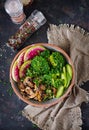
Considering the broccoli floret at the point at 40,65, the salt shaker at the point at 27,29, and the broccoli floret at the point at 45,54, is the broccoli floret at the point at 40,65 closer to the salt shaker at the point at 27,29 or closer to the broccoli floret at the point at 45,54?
the broccoli floret at the point at 45,54

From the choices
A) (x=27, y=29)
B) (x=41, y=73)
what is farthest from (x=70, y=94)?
(x=27, y=29)

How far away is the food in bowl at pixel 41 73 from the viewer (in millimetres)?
1781

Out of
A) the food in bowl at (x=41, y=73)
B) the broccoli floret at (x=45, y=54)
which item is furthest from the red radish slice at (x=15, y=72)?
the broccoli floret at (x=45, y=54)

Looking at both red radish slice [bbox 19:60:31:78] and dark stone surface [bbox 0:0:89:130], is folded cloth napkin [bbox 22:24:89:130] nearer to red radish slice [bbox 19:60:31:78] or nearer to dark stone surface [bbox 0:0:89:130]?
dark stone surface [bbox 0:0:89:130]

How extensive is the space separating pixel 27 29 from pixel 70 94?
0.30m

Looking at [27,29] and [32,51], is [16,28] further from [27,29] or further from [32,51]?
[32,51]

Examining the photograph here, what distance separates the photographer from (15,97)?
6.22 ft

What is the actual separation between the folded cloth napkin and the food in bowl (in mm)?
62

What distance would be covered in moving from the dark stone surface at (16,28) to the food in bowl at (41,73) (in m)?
0.10

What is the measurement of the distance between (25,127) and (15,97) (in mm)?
121

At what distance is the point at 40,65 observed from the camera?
1.78 m

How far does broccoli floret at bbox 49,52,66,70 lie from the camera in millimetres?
1780

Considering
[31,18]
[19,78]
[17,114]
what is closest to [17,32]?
[31,18]

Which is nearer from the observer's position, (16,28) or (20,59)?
(20,59)
